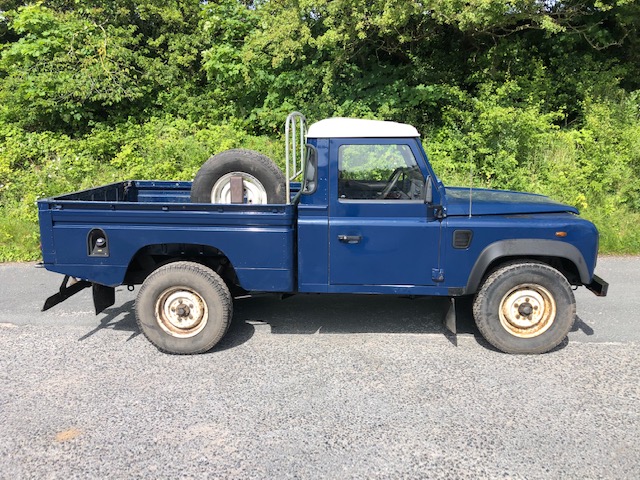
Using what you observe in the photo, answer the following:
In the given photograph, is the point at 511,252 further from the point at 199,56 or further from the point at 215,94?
the point at 199,56

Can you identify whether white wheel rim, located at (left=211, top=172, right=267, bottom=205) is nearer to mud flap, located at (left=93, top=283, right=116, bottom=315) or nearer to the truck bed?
the truck bed

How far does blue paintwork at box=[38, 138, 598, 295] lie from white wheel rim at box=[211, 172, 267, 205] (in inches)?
16.5

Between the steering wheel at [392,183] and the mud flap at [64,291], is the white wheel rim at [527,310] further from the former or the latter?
the mud flap at [64,291]

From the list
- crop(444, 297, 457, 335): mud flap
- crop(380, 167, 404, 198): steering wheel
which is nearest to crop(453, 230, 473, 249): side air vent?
crop(444, 297, 457, 335): mud flap

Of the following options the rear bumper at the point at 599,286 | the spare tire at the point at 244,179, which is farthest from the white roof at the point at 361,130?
the rear bumper at the point at 599,286

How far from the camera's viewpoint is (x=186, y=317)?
4727 mm

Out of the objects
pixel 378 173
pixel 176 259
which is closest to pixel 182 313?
pixel 176 259

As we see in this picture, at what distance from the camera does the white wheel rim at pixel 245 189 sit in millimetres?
4969

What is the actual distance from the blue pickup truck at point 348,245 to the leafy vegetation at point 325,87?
488 centimetres

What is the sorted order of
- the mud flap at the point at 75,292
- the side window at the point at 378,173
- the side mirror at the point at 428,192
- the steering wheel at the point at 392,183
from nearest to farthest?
the side mirror at the point at 428,192
the side window at the point at 378,173
the steering wheel at the point at 392,183
the mud flap at the point at 75,292

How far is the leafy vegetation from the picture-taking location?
384 inches

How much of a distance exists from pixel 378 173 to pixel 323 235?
2.41 feet

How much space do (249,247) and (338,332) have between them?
1268mm

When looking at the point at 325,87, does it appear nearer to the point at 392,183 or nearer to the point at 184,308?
the point at 392,183
